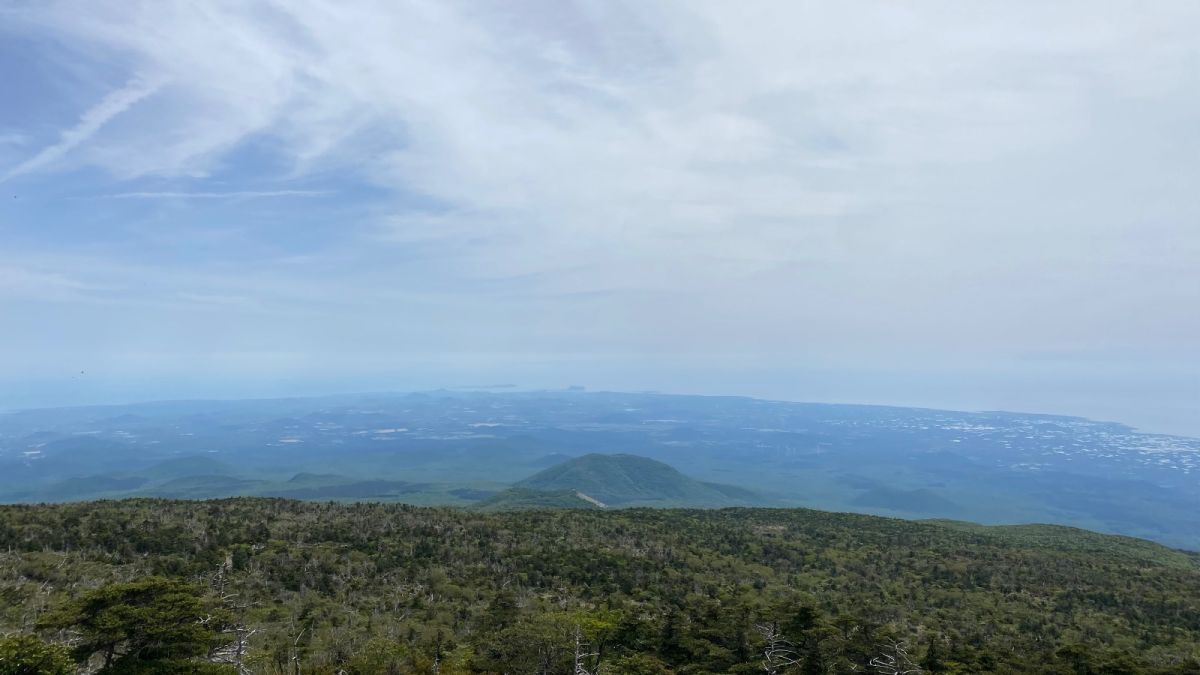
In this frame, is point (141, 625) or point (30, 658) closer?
point (30, 658)

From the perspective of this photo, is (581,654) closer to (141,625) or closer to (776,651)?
→ (776,651)

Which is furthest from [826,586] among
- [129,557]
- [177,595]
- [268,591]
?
[129,557]

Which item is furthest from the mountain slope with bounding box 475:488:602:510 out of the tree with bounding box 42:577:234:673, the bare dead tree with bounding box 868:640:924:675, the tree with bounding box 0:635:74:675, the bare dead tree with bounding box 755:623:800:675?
the tree with bounding box 0:635:74:675

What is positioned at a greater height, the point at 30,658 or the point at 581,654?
the point at 30,658

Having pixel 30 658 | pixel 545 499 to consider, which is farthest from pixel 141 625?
pixel 545 499

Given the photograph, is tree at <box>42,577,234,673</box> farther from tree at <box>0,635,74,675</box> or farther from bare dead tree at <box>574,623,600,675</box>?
bare dead tree at <box>574,623,600,675</box>
